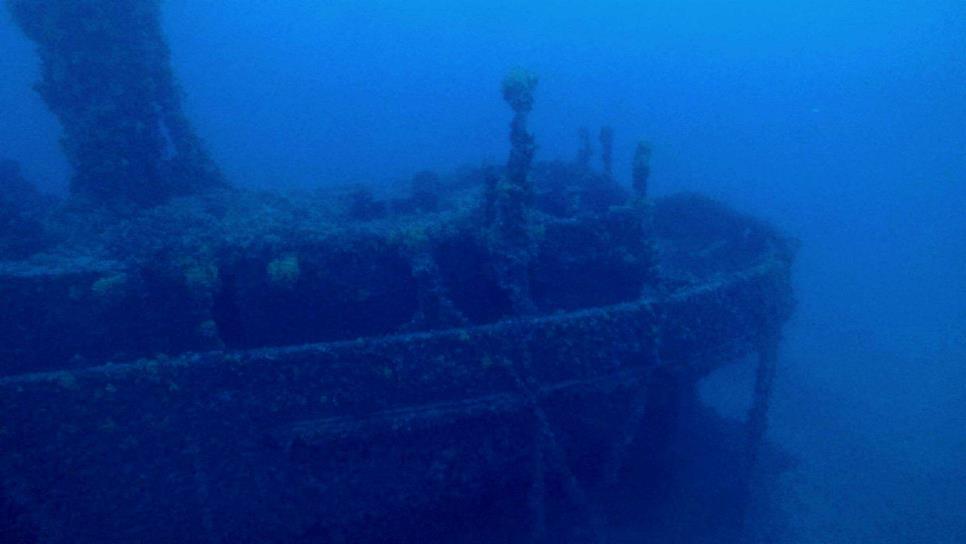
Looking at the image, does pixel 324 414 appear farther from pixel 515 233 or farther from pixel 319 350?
pixel 515 233

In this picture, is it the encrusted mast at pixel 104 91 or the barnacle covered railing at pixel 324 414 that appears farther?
the encrusted mast at pixel 104 91

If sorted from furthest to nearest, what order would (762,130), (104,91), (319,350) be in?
(762,130), (104,91), (319,350)

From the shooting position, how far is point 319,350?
→ 16.7 ft

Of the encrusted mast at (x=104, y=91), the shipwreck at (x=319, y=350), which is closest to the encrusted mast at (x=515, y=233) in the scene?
the shipwreck at (x=319, y=350)

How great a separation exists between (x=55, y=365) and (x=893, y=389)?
73.1 ft

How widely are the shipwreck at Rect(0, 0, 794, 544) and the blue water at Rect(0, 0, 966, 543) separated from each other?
3093mm

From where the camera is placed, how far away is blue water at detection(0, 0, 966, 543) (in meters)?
16.9

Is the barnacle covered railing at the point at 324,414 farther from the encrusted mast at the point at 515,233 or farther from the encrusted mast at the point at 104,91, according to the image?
the encrusted mast at the point at 104,91

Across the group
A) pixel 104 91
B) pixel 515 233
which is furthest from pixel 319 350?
pixel 104 91

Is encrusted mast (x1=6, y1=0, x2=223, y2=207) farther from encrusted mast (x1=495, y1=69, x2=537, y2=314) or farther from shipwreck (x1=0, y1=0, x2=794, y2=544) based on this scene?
encrusted mast (x1=495, y1=69, x2=537, y2=314)

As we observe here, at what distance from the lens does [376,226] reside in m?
7.29

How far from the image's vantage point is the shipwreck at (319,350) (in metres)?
4.83

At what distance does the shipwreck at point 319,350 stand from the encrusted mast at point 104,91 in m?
0.03

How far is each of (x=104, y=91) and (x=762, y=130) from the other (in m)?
103
